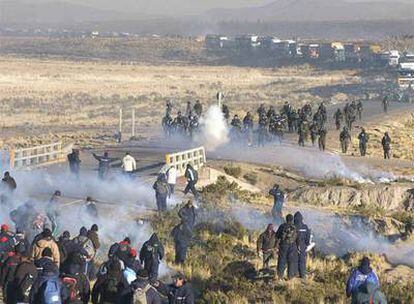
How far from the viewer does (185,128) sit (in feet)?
125

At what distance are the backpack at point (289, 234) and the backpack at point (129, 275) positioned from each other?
3822 millimetres

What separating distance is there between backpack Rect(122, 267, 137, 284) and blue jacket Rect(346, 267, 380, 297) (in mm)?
3019

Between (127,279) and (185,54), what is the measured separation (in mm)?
150142

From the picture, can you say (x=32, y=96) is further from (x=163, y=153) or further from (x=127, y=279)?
(x=127, y=279)

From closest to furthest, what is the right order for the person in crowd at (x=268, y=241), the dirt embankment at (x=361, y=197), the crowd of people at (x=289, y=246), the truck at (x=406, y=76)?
the crowd of people at (x=289, y=246)
the person in crowd at (x=268, y=241)
the dirt embankment at (x=361, y=197)
the truck at (x=406, y=76)

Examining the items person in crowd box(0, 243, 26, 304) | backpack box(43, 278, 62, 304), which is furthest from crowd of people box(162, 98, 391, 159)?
backpack box(43, 278, 62, 304)

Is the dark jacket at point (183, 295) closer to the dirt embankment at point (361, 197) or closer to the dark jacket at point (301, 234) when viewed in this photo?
the dark jacket at point (301, 234)

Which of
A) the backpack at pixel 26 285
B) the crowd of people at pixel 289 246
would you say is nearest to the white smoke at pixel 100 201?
the crowd of people at pixel 289 246

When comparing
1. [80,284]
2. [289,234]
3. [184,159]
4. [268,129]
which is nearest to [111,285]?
[80,284]

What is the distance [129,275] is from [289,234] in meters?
4.09

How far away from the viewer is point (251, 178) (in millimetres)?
30359

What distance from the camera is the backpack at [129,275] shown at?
11.5 metres

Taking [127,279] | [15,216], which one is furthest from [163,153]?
[127,279]

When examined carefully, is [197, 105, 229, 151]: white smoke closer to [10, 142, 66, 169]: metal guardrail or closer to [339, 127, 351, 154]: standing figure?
[339, 127, 351, 154]: standing figure
